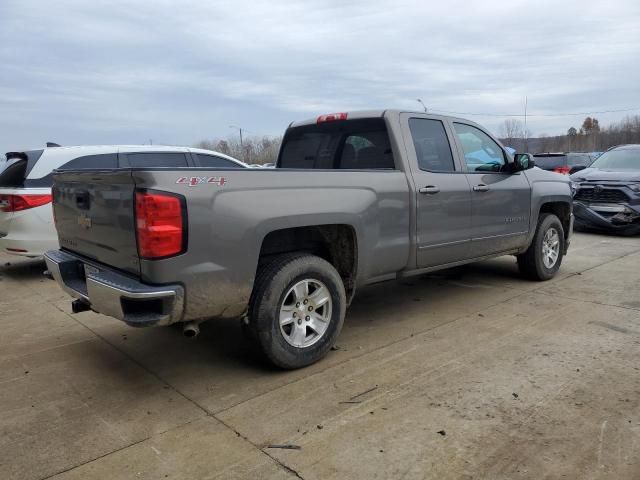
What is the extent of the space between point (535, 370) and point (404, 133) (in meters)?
2.25

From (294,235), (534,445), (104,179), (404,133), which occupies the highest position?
(404,133)

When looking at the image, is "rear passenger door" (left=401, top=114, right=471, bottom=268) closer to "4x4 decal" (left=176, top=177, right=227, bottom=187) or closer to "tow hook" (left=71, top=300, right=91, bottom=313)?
"4x4 decal" (left=176, top=177, right=227, bottom=187)

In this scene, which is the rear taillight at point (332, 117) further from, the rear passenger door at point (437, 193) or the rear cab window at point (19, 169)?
the rear cab window at point (19, 169)

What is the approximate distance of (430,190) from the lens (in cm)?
463

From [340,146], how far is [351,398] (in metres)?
2.59

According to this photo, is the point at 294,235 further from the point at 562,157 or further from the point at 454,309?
the point at 562,157

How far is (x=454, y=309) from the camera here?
17.3 ft

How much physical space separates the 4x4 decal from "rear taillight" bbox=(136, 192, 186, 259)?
0.11m

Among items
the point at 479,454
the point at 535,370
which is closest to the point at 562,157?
the point at 535,370

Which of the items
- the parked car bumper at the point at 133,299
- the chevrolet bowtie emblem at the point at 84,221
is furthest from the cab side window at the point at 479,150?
the chevrolet bowtie emblem at the point at 84,221

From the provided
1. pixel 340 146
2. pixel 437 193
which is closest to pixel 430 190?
pixel 437 193

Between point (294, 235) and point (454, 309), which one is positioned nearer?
point (294, 235)

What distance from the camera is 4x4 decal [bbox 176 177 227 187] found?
3.09 metres

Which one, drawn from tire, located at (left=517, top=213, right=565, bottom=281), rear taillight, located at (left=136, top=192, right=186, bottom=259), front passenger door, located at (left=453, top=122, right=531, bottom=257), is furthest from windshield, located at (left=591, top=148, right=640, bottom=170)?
rear taillight, located at (left=136, top=192, right=186, bottom=259)
